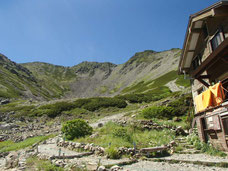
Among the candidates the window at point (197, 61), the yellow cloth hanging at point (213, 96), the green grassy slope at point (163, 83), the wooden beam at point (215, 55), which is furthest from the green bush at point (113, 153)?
the green grassy slope at point (163, 83)

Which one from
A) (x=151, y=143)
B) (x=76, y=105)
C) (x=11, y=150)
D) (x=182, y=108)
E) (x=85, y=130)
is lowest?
(x=11, y=150)

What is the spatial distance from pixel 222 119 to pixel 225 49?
4.56 meters

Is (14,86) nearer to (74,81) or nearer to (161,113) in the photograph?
(161,113)

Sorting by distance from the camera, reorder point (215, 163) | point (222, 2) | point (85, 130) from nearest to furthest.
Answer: point (215, 163) < point (222, 2) < point (85, 130)

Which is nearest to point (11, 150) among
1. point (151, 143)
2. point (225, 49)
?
point (151, 143)

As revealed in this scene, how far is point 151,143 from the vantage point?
1315 cm

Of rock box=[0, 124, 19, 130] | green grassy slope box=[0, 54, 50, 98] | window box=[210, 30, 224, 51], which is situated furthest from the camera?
green grassy slope box=[0, 54, 50, 98]

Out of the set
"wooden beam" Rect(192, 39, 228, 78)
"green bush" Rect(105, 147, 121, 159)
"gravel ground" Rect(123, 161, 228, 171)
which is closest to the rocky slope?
"wooden beam" Rect(192, 39, 228, 78)

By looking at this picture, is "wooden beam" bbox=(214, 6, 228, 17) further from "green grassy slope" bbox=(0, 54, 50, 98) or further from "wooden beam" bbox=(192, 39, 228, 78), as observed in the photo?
"green grassy slope" bbox=(0, 54, 50, 98)

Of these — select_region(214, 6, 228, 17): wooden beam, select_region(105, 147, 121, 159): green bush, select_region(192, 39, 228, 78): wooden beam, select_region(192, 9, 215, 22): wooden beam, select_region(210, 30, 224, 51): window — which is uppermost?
select_region(192, 9, 215, 22): wooden beam

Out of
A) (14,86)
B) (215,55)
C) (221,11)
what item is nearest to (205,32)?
(221,11)

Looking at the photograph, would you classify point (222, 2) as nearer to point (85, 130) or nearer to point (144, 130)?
point (144, 130)

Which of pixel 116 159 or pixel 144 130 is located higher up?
pixel 144 130

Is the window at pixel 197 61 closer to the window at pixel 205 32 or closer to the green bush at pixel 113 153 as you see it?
the window at pixel 205 32
